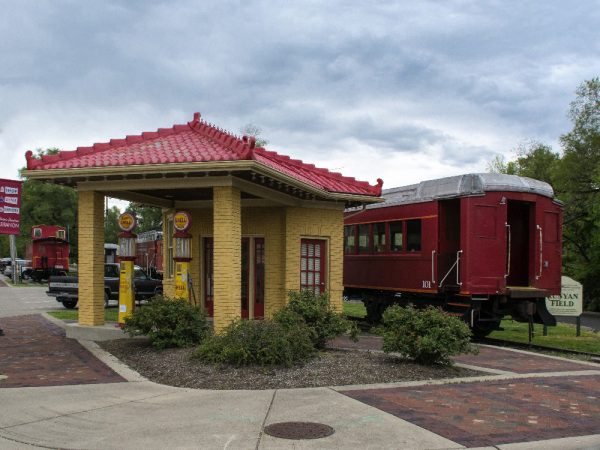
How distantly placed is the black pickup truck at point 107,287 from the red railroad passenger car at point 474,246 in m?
10.2

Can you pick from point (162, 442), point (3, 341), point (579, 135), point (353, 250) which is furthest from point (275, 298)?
point (579, 135)

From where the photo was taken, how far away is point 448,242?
15508 mm

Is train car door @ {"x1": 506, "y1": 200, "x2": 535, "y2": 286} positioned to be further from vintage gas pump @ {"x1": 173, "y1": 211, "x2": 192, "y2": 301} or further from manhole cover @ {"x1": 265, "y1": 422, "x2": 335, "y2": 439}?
manhole cover @ {"x1": 265, "y1": 422, "x2": 335, "y2": 439}

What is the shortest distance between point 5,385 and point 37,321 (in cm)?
1021

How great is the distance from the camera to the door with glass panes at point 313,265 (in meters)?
15.6

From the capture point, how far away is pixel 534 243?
1521 centimetres

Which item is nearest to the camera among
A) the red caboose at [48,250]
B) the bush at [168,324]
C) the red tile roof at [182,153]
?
the bush at [168,324]

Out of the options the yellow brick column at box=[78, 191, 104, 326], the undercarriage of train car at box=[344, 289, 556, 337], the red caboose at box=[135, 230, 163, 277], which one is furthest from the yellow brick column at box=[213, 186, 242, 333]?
the red caboose at box=[135, 230, 163, 277]

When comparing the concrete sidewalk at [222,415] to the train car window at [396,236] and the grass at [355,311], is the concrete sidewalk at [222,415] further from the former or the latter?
the grass at [355,311]

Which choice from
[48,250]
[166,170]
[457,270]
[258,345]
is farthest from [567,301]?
[48,250]

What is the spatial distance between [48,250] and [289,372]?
39.6 m

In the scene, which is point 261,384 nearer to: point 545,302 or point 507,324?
point 545,302

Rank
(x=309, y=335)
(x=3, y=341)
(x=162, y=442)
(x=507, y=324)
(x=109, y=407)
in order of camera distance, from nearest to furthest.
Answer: (x=162, y=442) < (x=109, y=407) < (x=309, y=335) < (x=3, y=341) < (x=507, y=324)

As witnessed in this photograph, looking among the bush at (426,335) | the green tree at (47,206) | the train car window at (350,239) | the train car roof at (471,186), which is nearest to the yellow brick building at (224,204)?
the train car roof at (471,186)
